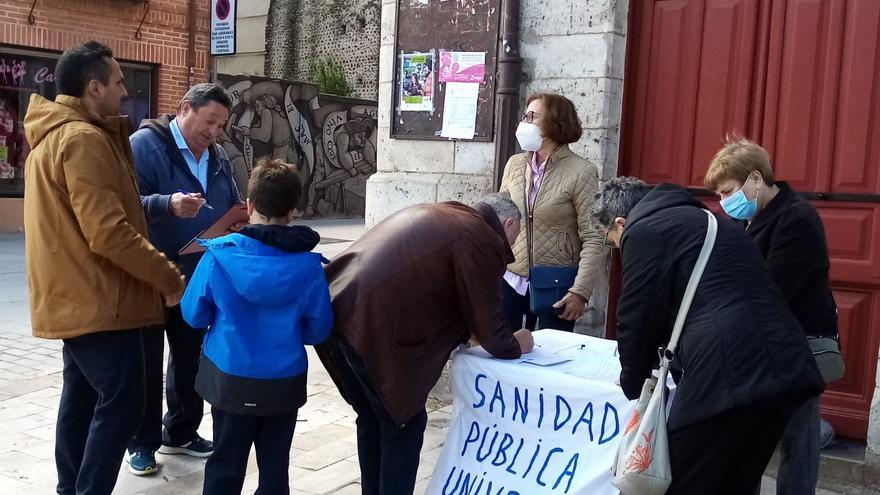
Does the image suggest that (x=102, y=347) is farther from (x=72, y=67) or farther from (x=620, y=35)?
(x=620, y=35)

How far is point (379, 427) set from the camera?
138 inches

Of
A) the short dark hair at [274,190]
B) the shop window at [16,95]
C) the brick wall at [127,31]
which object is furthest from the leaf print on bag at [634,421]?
the brick wall at [127,31]

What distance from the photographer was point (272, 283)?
304 centimetres

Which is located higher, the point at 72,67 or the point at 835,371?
the point at 72,67

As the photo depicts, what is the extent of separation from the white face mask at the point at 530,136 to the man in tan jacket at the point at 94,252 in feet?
6.12

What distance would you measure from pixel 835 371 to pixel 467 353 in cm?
141

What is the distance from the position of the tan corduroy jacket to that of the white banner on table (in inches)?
53.6

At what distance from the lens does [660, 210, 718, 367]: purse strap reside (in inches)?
97.9

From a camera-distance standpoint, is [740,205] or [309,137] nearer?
[740,205]

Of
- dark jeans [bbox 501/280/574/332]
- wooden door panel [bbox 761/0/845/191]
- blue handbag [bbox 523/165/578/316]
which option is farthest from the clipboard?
wooden door panel [bbox 761/0/845/191]

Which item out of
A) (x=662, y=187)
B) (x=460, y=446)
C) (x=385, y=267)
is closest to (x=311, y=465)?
(x=460, y=446)

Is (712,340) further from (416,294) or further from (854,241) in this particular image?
(854,241)

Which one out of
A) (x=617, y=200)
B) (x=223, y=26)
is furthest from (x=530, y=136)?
(x=223, y=26)

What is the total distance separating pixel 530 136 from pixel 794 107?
1427 mm
